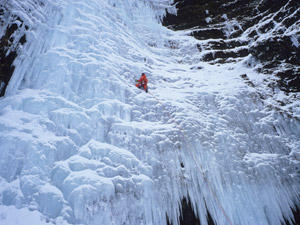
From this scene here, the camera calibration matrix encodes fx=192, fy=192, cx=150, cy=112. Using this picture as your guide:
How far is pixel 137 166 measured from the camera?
4238 millimetres

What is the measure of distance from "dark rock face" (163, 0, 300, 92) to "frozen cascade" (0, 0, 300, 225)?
1605 millimetres

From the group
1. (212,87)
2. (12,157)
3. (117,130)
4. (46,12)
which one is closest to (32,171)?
(12,157)

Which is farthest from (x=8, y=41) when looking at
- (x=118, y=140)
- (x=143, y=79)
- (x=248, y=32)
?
(x=248, y=32)

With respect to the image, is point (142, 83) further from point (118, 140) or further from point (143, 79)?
point (118, 140)

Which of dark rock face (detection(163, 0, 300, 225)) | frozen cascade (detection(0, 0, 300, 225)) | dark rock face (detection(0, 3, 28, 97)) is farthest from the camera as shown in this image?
dark rock face (detection(163, 0, 300, 225))

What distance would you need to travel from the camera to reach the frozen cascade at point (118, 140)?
11.1 feet

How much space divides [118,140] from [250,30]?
8907mm

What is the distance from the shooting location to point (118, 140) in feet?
14.7

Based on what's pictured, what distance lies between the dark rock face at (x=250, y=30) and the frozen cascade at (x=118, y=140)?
160 cm

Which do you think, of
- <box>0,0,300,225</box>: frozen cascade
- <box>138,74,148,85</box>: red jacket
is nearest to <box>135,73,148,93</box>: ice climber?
<box>138,74,148,85</box>: red jacket

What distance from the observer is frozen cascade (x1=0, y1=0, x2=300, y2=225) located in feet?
11.1

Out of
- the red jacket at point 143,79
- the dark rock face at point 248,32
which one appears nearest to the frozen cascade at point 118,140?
the red jacket at point 143,79

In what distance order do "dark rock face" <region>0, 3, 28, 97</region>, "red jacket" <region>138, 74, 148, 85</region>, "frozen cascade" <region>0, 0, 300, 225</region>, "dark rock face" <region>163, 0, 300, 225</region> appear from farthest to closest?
1. "dark rock face" <region>163, 0, 300, 225</region>
2. "red jacket" <region>138, 74, 148, 85</region>
3. "dark rock face" <region>0, 3, 28, 97</region>
4. "frozen cascade" <region>0, 0, 300, 225</region>

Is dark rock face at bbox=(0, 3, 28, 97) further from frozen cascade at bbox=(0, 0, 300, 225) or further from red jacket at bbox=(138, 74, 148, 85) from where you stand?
red jacket at bbox=(138, 74, 148, 85)
